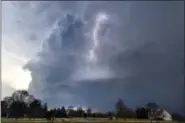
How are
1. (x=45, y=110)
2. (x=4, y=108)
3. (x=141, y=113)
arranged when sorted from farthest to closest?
(x=141, y=113) < (x=45, y=110) < (x=4, y=108)

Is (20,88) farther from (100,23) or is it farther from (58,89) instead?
(100,23)

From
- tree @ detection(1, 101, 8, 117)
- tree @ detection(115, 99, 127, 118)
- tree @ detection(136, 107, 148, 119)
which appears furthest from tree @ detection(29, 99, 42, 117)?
tree @ detection(136, 107, 148, 119)

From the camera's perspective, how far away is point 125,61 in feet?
17.2

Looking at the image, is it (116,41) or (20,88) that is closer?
(20,88)

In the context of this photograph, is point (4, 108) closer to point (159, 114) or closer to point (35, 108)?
point (35, 108)

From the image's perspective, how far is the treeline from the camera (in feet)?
16.4

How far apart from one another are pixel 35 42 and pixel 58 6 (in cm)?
72

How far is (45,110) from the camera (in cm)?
507

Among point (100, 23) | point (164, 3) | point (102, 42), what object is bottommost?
point (102, 42)

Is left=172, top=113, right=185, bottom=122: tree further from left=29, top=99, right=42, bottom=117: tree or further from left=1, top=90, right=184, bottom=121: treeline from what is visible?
left=29, top=99, right=42, bottom=117: tree

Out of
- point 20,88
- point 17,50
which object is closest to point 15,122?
point 20,88

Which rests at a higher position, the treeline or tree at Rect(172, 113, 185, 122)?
the treeline

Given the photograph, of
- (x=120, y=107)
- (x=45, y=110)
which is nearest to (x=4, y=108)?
(x=45, y=110)

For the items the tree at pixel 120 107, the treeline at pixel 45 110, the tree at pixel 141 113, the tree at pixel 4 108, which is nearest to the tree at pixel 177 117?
the treeline at pixel 45 110
